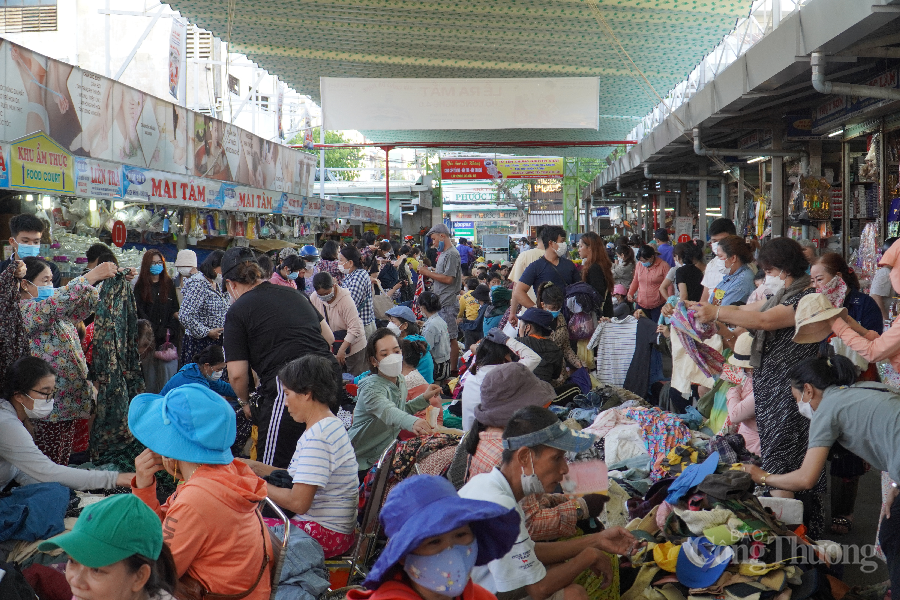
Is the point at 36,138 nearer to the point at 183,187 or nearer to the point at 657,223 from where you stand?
the point at 183,187

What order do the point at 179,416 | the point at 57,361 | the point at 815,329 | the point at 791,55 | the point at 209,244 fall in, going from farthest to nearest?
the point at 209,244 < the point at 791,55 < the point at 57,361 < the point at 815,329 < the point at 179,416

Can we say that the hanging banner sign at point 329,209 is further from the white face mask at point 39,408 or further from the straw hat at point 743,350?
the white face mask at point 39,408

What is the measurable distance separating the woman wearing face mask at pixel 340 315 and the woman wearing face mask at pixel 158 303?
1513mm

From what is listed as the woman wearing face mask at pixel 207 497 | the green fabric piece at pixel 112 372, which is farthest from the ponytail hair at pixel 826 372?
the green fabric piece at pixel 112 372

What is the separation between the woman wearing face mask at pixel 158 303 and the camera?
288 inches

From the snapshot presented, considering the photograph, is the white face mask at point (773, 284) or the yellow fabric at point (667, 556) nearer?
the yellow fabric at point (667, 556)

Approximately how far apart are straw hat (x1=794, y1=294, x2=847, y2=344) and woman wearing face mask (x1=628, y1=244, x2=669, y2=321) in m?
5.63

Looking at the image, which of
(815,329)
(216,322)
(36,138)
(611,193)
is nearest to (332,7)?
(36,138)

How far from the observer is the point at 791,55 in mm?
6270

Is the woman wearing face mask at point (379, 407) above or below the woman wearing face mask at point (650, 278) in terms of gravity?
below

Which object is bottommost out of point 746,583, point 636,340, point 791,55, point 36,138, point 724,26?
point 746,583

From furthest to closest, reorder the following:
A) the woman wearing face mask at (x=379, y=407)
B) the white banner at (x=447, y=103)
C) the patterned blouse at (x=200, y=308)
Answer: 1. the white banner at (x=447, y=103)
2. the patterned blouse at (x=200, y=308)
3. the woman wearing face mask at (x=379, y=407)

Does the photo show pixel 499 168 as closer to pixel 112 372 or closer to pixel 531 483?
pixel 112 372

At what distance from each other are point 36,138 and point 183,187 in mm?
3228
